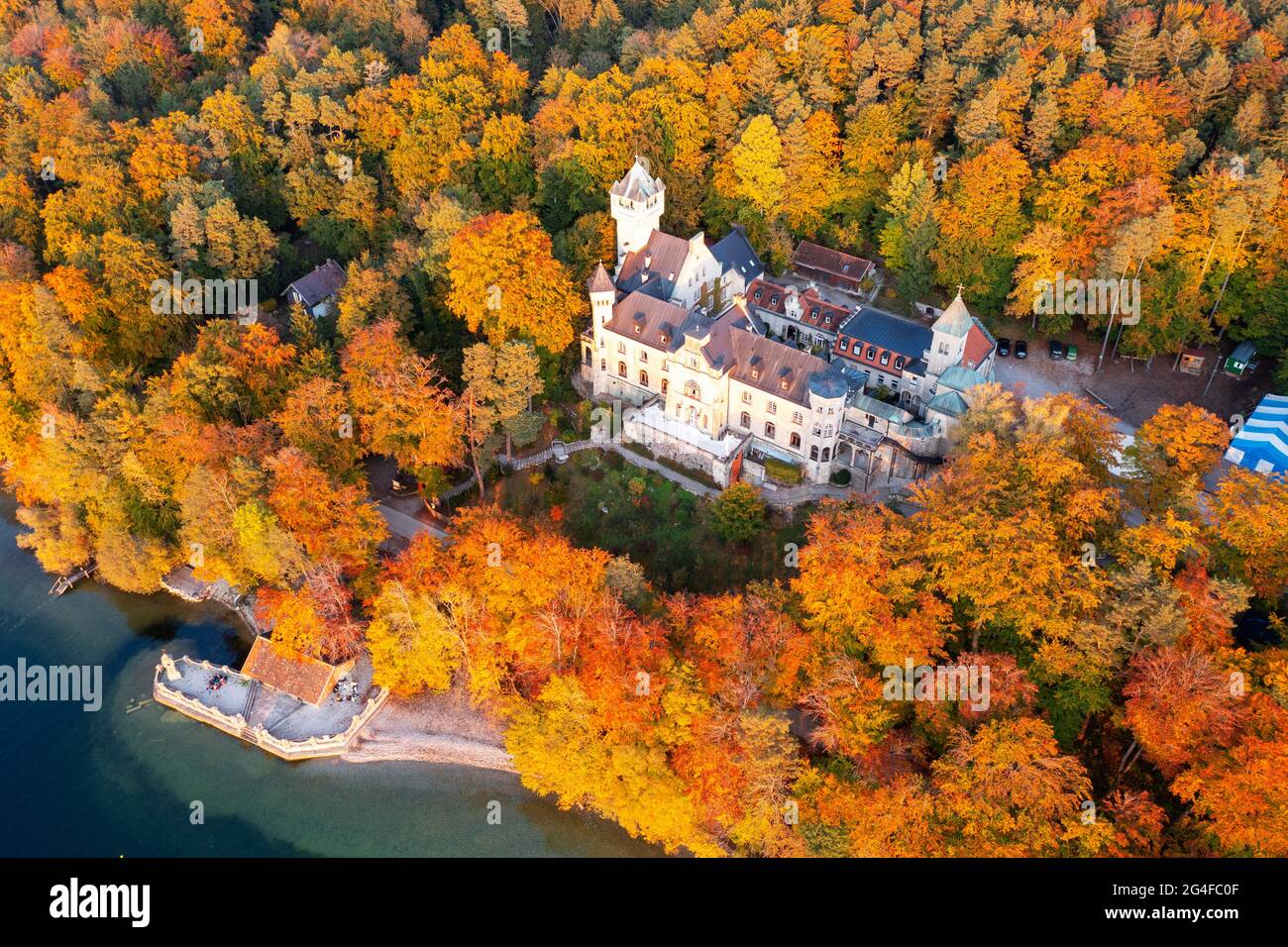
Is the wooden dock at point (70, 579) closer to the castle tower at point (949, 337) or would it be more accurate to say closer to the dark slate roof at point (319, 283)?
the dark slate roof at point (319, 283)

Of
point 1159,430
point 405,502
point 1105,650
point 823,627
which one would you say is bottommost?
point 405,502

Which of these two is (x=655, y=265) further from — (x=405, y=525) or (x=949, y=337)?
(x=405, y=525)

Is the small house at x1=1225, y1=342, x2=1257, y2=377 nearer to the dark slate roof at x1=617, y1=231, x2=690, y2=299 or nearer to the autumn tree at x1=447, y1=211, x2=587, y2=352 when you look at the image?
the dark slate roof at x1=617, y1=231, x2=690, y2=299

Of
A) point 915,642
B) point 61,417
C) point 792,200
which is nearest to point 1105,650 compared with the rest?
point 915,642

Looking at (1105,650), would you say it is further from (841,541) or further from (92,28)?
(92,28)

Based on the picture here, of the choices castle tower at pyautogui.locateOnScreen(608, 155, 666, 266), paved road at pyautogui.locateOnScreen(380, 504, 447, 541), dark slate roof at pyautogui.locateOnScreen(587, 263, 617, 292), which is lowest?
paved road at pyautogui.locateOnScreen(380, 504, 447, 541)

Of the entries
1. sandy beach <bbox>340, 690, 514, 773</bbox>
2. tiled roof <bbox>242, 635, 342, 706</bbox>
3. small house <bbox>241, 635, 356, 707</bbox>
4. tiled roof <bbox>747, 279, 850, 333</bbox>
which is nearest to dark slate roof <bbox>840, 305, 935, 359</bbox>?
tiled roof <bbox>747, 279, 850, 333</bbox>

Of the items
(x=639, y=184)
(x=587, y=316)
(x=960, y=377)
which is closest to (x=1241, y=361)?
(x=960, y=377)
